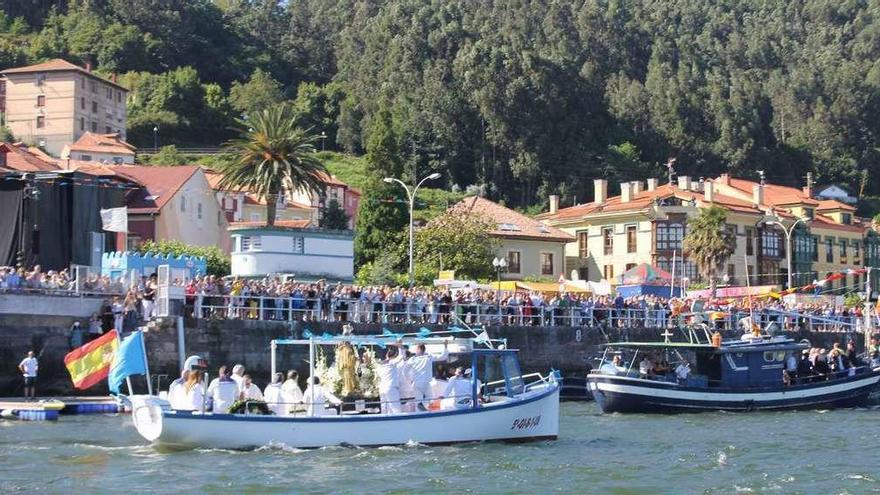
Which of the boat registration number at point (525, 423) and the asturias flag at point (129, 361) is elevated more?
the asturias flag at point (129, 361)

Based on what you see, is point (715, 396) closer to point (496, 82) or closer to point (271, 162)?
point (271, 162)

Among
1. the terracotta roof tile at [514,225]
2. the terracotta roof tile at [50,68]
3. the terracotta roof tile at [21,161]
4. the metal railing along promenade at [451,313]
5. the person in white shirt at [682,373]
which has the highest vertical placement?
the terracotta roof tile at [50,68]

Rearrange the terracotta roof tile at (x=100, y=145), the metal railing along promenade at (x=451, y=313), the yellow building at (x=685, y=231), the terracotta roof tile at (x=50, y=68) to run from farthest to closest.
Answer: the terracotta roof tile at (x=50, y=68) < the terracotta roof tile at (x=100, y=145) < the yellow building at (x=685, y=231) < the metal railing along promenade at (x=451, y=313)

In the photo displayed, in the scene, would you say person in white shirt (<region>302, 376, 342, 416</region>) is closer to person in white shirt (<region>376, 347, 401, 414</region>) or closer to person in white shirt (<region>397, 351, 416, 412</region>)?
person in white shirt (<region>376, 347, 401, 414</region>)

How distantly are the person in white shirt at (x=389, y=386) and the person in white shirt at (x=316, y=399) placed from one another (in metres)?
0.93

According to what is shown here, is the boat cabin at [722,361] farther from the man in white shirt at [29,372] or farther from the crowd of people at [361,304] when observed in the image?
the man in white shirt at [29,372]

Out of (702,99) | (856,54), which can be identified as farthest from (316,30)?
(856,54)

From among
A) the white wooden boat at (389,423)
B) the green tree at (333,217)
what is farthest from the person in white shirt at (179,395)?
the green tree at (333,217)

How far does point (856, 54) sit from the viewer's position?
7264 inches

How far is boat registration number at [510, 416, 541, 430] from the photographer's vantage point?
33.3 meters

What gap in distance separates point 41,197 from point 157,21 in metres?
104

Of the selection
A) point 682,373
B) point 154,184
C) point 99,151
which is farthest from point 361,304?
point 99,151

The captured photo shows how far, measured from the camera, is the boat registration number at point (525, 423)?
109 feet

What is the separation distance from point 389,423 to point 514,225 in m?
63.4
